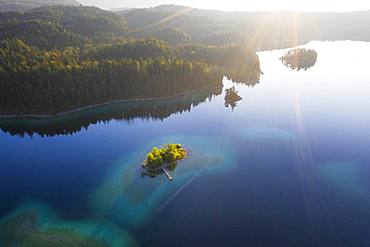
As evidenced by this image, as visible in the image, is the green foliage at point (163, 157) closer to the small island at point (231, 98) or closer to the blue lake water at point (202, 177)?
the blue lake water at point (202, 177)

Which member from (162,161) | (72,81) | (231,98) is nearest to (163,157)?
(162,161)

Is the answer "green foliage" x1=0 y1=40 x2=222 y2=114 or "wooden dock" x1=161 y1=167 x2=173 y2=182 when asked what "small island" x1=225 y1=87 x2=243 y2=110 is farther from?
"wooden dock" x1=161 y1=167 x2=173 y2=182

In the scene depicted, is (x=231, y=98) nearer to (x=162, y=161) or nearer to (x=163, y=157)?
(x=163, y=157)

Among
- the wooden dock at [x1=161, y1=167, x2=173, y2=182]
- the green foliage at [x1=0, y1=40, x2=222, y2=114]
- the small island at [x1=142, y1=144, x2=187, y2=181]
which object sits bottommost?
the wooden dock at [x1=161, y1=167, x2=173, y2=182]

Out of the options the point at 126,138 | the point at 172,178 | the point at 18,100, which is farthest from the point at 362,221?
the point at 18,100

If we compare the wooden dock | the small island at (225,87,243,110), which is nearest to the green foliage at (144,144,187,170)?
the wooden dock

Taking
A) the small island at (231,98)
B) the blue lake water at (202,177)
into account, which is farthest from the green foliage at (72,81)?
the small island at (231,98)
